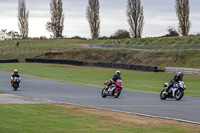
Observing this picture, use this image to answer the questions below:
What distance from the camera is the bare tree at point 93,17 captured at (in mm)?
104613

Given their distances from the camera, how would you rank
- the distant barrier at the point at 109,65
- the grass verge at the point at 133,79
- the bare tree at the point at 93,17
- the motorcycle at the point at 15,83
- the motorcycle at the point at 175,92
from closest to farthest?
1. the motorcycle at the point at 175,92
2. the motorcycle at the point at 15,83
3. the grass verge at the point at 133,79
4. the distant barrier at the point at 109,65
5. the bare tree at the point at 93,17

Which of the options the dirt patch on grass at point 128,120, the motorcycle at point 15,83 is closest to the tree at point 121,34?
the motorcycle at point 15,83

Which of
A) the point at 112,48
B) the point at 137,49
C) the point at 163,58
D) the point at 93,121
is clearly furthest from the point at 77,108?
the point at 112,48

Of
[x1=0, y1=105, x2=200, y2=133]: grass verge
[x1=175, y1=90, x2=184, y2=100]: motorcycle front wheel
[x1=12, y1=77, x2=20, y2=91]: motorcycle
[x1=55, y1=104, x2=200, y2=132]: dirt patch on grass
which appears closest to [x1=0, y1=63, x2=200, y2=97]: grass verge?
[x1=175, y1=90, x2=184, y2=100]: motorcycle front wheel

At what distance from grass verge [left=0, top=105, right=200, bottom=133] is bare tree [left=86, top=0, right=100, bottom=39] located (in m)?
89.8

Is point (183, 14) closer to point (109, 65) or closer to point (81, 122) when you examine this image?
point (109, 65)

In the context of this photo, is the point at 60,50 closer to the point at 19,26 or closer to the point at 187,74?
the point at 19,26

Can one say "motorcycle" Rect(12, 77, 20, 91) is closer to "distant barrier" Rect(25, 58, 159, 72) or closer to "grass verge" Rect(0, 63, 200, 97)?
"grass verge" Rect(0, 63, 200, 97)

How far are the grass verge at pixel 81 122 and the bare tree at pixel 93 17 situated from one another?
89790mm

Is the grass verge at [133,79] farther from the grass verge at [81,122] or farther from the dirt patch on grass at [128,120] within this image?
the grass verge at [81,122]

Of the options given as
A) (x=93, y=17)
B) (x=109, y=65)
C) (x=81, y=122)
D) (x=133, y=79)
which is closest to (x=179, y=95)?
(x=81, y=122)

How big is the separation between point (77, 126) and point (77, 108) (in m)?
5.15

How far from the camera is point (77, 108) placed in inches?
654

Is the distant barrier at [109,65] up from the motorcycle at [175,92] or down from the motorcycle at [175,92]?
up
